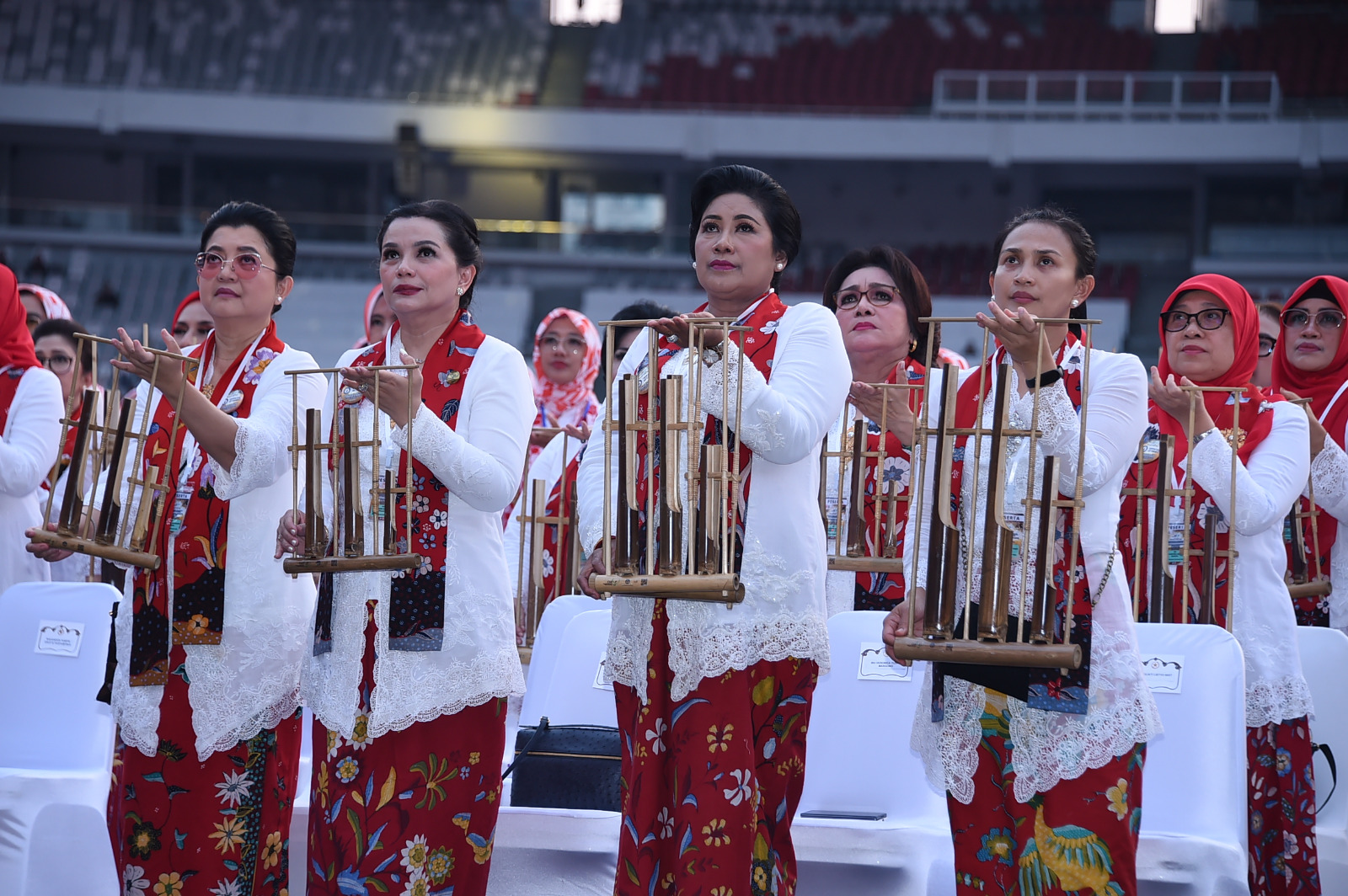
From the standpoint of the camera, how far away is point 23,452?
3537 millimetres

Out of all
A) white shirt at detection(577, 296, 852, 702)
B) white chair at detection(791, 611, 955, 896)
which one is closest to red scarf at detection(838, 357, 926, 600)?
white chair at detection(791, 611, 955, 896)

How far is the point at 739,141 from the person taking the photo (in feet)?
50.4

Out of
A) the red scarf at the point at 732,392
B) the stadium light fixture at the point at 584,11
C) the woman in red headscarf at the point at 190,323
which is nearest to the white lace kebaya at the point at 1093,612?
the red scarf at the point at 732,392

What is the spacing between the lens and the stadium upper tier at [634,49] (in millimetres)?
16266

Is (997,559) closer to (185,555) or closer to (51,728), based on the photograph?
(185,555)

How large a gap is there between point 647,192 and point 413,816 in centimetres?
1503

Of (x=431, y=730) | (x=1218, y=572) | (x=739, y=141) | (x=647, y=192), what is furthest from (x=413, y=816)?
(x=647, y=192)

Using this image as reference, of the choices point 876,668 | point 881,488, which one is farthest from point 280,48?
point 876,668

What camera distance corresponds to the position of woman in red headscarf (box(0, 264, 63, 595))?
3.55 metres

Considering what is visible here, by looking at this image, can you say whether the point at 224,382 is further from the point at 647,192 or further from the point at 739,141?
the point at 647,192

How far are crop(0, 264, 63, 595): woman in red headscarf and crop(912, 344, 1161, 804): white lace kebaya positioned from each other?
7.47 feet

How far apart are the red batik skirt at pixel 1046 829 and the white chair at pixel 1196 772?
1.99 feet

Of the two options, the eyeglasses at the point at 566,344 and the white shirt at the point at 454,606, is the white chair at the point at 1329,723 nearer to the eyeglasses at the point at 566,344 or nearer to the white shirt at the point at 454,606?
the white shirt at the point at 454,606

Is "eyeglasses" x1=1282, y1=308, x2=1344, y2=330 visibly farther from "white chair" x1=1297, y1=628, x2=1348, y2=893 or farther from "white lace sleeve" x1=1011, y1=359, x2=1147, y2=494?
"white lace sleeve" x1=1011, y1=359, x2=1147, y2=494
